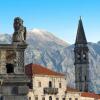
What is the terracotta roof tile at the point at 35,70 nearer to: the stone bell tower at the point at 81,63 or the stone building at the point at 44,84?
the stone building at the point at 44,84

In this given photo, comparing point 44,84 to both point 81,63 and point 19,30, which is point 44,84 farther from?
point 81,63

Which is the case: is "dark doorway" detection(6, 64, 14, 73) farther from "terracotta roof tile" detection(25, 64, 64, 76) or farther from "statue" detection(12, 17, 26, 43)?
"terracotta roof tile" detection(25, 64, 64, 76)

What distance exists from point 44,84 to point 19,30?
57.4 meters

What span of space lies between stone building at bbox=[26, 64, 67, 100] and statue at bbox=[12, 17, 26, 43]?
51872 millimetres

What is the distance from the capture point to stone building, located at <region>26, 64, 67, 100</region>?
12112cm

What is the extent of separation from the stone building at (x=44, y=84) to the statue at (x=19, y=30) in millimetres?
51872

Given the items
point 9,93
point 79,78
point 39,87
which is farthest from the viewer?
point 79,78

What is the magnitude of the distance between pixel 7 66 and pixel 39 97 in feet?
187

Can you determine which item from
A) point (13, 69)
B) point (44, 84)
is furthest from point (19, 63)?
point (44, 84)

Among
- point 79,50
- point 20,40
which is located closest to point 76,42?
point 79,50

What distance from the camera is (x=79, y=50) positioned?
193 meters

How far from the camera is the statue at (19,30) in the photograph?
68.1 m

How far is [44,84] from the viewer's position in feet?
→ 409

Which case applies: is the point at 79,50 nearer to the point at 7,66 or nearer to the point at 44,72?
the point at 44,72
